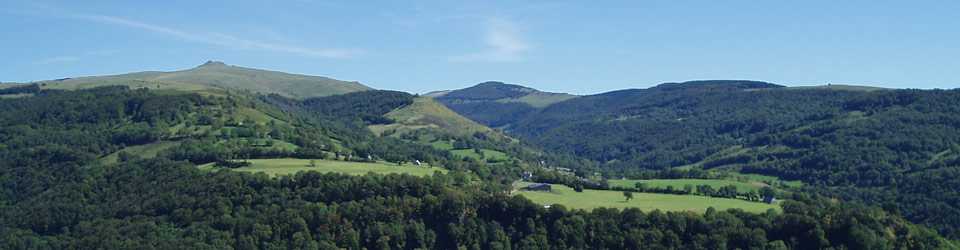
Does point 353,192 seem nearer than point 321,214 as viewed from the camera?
A: No

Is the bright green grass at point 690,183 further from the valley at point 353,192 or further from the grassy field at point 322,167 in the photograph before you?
the grassy field at point 322,167

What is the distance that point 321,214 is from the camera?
95.4 meters

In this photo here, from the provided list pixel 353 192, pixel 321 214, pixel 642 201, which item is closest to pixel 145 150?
pixel 353 192

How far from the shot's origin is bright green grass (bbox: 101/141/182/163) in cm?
13912

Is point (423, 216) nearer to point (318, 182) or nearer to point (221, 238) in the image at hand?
point (318, 182)

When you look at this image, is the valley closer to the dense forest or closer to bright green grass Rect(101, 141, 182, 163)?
the dense forest

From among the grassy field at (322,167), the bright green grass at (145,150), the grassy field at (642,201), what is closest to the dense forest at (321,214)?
the bright green grass at (145,150)

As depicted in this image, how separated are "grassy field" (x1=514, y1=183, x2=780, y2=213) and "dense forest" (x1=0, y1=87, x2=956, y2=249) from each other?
5164mm

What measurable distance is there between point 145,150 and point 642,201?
9549 cm

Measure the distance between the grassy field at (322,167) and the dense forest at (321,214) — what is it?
4937 mm

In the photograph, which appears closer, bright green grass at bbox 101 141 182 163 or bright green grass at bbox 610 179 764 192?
bright green grass at bbox 610 179 764 192

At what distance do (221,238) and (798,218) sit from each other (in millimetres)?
69503

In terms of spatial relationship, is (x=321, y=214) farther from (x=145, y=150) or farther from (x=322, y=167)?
(x=145, y=150)

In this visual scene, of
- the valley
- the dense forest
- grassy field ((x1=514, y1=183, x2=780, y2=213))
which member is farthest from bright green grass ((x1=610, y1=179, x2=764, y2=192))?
the dense forest
